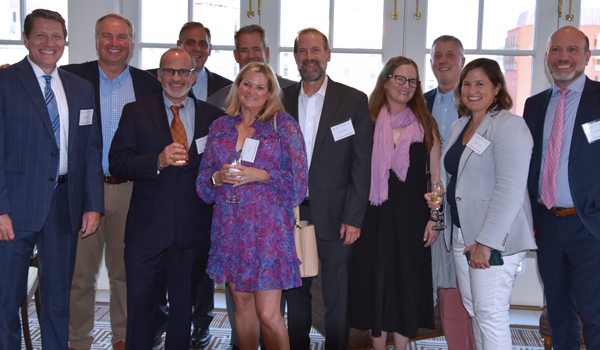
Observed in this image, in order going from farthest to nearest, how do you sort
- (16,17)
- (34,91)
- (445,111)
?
(16,17)
(445,111)
(34,91)

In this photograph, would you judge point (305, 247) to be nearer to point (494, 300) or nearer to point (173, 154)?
point (173, 154)

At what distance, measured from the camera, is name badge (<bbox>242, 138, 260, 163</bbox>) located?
8.34ft

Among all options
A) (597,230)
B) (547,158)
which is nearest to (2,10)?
(547,158)

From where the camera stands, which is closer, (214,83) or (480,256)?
(480,256)

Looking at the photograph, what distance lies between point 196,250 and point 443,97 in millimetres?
1983

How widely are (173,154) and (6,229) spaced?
3.03ft

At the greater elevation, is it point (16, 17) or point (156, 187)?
point (16, 17)

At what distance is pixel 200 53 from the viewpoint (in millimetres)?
3883

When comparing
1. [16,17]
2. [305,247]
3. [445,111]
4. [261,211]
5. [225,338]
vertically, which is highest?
[16,17]

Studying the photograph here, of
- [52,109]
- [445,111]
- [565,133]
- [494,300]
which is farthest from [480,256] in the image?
[52,109]

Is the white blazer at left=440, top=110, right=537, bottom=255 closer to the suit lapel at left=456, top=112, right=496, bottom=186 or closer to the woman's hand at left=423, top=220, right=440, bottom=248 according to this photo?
the suit lapel at left=456, top=112, right=496, bottom=186

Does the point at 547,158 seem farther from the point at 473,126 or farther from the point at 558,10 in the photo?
the point at 558,10

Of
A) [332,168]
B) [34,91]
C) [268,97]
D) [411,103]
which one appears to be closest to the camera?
[34,91]

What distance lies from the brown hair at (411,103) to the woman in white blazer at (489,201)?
328mm
